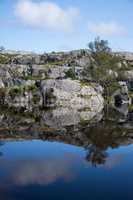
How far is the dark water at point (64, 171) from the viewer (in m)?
32.2

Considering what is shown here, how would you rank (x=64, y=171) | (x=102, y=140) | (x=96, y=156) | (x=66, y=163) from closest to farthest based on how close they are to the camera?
(x=64, y=171) < (x=66, y=163) < (x=96, y=156) < (x=102, y=140)

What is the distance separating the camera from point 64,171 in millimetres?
40094

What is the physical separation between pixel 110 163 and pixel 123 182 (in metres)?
8.09

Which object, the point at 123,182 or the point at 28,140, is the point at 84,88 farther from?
the point at 123,182

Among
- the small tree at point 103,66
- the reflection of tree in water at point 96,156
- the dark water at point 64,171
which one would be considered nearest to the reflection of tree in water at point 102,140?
the reflection of tree in water at point 96,156

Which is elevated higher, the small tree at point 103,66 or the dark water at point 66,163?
the small tree at point 103,66

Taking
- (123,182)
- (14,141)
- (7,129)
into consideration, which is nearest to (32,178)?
(123,182)

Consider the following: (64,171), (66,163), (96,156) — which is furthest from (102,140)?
(64,171)

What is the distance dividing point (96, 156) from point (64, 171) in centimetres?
891

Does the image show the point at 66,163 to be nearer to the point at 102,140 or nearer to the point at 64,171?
the point at 64,171

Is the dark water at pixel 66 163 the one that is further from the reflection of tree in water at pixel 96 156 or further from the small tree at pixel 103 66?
the small tree at pixel 103 66

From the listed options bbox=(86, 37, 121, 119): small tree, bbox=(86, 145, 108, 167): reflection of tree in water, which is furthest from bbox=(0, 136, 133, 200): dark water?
bbox=(86, 37, 121, 119): small tree

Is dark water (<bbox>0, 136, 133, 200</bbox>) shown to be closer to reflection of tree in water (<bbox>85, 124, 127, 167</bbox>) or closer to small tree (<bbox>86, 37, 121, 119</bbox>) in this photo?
reflection of tree in water (<bbox>85, 124, 127, 167</bbox>)

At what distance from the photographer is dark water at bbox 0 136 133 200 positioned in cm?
3216
